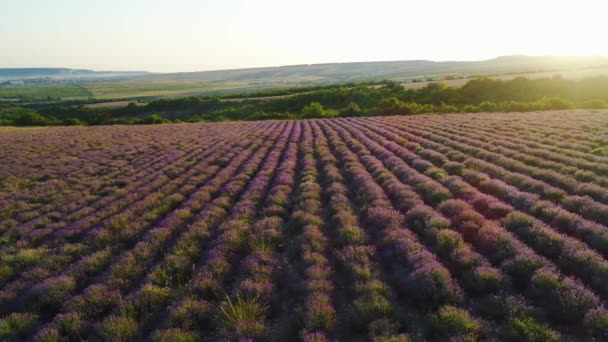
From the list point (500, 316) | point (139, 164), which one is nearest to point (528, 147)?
point (500, 316)

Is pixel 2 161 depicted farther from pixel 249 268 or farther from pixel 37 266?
pixel 249 268

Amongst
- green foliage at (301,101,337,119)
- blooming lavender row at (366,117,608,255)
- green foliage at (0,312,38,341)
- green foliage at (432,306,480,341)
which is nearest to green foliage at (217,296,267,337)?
green foliage at (432,306,480,341)

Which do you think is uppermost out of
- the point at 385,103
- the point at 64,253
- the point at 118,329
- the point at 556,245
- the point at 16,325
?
the point at 556,245

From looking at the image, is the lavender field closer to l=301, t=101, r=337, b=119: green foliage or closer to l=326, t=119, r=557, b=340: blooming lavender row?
l=326, t=119, r=557, b=340: blooming lavender row

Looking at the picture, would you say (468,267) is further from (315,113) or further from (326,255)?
(315,113)

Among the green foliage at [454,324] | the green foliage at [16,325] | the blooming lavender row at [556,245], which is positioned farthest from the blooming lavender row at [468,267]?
the green foliage at [16,325]

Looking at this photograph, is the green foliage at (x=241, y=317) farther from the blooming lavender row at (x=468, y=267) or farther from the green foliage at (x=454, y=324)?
the blooming lavender row at (x=468, y=267)

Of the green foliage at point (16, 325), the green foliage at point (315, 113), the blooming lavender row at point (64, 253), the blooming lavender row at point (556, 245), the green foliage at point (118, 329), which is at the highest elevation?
the blooming lavender row at point (556, 245)

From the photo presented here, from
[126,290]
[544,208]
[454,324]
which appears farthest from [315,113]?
[454,324]

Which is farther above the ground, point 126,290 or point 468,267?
point 468,267
